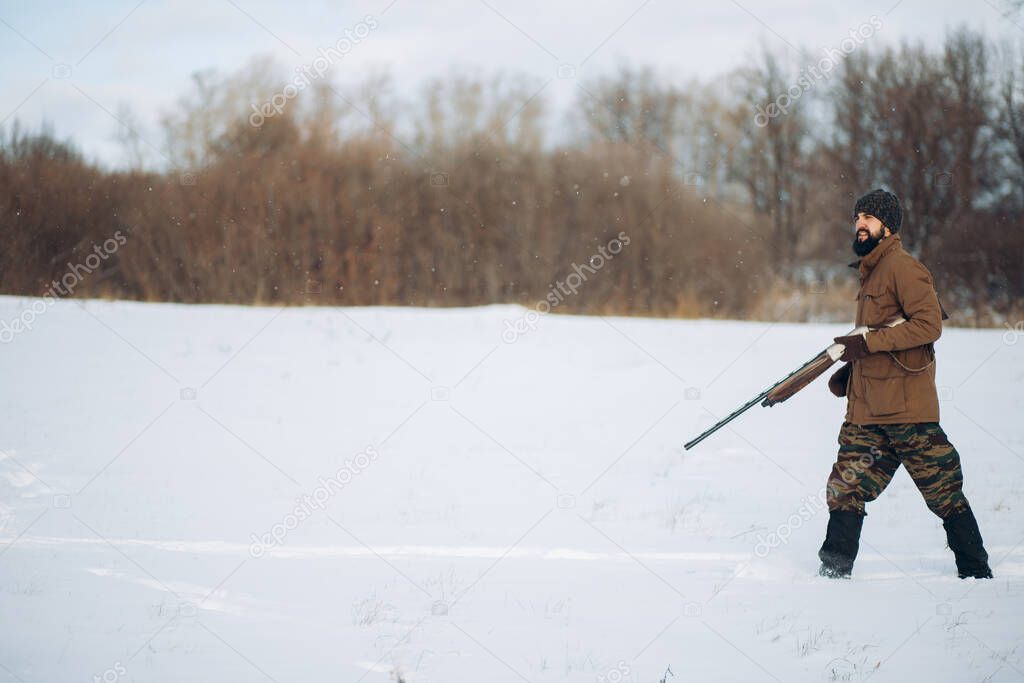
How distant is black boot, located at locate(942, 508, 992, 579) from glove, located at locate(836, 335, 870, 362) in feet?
3.22

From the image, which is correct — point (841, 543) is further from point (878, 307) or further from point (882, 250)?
point (882, 250)

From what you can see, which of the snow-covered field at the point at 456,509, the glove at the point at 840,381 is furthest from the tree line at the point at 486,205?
the glove at the point at 840,381

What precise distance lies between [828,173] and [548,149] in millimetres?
10329

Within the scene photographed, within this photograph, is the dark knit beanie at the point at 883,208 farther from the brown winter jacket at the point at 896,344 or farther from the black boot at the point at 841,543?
the black boot at the point at 841,543

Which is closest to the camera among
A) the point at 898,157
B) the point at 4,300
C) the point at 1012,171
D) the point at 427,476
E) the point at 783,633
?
the point at 783,633

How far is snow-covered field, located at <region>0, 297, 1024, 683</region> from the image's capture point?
161 inches

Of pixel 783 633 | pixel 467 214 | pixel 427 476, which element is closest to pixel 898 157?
pixel 467 214

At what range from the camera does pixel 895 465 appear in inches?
195

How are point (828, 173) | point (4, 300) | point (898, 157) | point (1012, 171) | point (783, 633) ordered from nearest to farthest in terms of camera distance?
point (783, 633) < point (4, 300) < point (1012, 171) < point (898, 157) < point (828, 173)

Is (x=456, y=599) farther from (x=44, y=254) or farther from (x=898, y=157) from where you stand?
(x=898, y=157)

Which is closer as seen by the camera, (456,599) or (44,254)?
(456,599)

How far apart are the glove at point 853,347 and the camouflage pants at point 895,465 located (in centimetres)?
42

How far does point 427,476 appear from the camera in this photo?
793cm

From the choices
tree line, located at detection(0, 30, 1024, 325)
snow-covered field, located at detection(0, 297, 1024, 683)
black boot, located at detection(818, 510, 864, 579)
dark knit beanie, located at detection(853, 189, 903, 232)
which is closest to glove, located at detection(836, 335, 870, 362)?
dark knit beanie, located at detection(853, 189, 903, 232)
